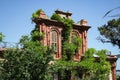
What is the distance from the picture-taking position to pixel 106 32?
42.3m

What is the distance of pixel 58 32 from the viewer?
3180 centimetres

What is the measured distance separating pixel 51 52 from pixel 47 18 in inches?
344

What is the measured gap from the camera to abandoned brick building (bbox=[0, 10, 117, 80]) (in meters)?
30.5

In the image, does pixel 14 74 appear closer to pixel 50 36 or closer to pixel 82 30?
pixel 50 36

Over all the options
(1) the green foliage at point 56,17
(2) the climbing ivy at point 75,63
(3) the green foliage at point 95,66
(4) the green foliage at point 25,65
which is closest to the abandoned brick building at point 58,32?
(1) the green foliage at point 56,17

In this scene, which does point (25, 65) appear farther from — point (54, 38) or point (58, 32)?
point (58, 32)

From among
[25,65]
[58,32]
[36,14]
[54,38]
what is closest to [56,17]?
[58,32]

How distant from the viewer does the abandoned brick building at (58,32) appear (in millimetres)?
30514

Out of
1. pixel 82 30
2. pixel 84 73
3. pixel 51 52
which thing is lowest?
pixel 84 73

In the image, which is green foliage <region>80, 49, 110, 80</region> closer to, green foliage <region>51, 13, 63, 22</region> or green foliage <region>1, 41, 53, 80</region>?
green foliage <region>51, 13, 63, 22</region>

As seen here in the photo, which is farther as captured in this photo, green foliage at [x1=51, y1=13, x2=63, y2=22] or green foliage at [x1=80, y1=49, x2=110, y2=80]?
green foliage at [x1=80, y1=49, x2=110, y2=80]

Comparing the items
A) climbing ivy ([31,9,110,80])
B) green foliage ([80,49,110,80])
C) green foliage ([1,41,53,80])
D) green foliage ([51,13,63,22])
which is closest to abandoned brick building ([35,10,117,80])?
green foliage ([51,13,63,22])

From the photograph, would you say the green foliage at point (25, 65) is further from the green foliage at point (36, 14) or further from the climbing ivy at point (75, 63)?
the green foliage at point (36, 14)


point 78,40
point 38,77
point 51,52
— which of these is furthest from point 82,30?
point 38,77
